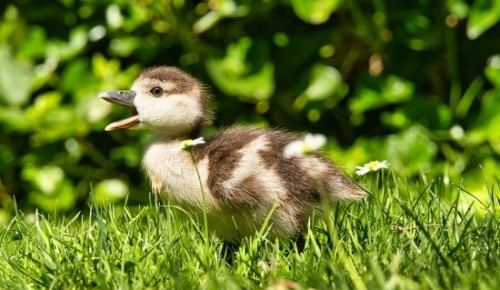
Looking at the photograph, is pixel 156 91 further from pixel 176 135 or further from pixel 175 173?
pixel 175 173

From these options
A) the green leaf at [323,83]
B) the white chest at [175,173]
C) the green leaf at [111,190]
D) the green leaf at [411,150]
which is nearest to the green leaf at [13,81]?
the green leaf at [111,190]

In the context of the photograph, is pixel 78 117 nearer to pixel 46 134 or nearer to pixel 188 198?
pixel 46 134

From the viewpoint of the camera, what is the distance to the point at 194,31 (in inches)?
227

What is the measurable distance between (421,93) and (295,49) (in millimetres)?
750

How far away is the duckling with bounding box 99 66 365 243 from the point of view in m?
3.50

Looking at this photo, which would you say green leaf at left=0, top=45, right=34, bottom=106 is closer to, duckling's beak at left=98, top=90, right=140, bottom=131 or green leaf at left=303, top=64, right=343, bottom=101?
green leaf at left=303, top=64, right=343, bottom=101

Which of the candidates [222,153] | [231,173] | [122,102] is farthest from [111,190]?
[231,173]

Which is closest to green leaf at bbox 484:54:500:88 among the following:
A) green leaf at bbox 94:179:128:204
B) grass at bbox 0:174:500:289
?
grass at bbox 0:174:500:289

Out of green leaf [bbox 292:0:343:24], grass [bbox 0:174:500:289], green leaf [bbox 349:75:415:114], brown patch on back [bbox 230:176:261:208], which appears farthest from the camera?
green leaf [bbox 349:75:415:114]

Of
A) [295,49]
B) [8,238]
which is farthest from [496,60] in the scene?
[8,238]

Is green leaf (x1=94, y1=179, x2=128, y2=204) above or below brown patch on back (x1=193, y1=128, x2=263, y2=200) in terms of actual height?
below

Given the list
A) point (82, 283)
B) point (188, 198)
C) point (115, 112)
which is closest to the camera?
point (82, 283)

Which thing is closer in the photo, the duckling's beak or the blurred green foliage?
the duckling's beak

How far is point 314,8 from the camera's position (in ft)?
16.9
